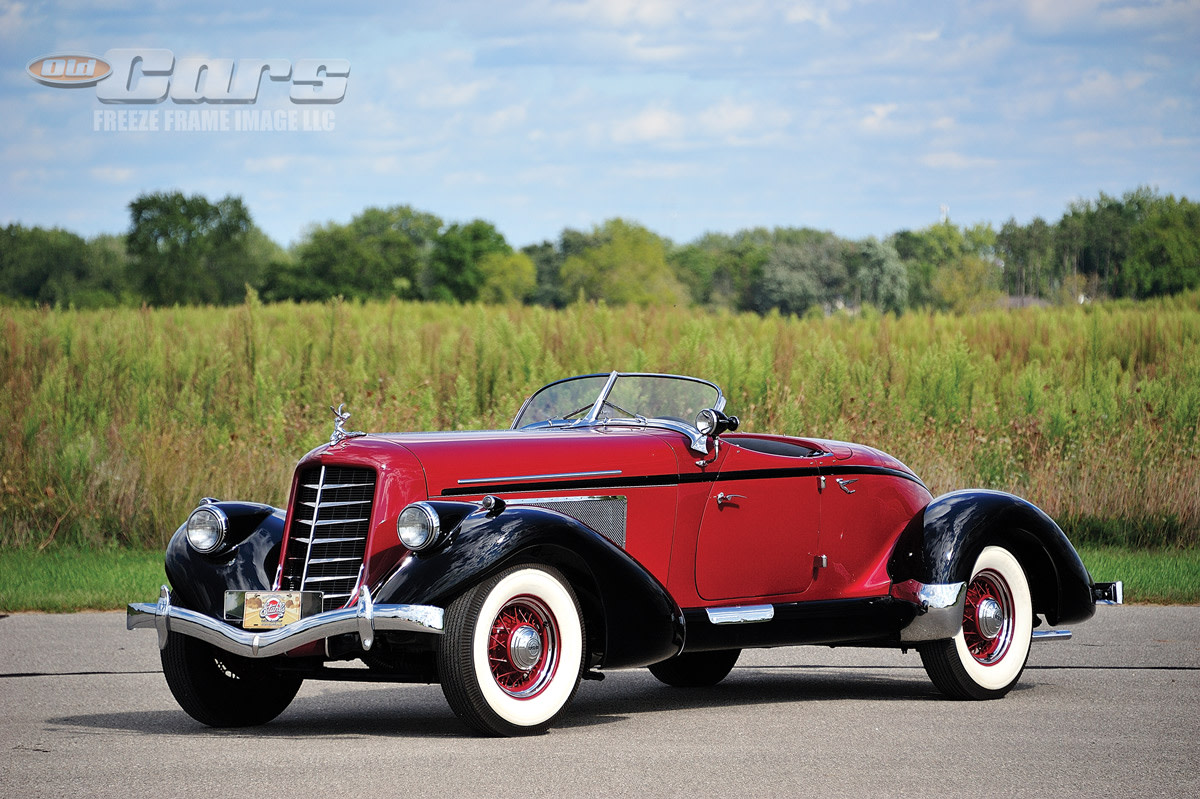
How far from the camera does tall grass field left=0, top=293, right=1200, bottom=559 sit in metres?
14.3

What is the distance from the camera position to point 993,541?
726 centimetres

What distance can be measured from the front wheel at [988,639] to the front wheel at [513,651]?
2224mm

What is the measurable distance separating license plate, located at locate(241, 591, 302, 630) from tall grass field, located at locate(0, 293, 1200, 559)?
846cm

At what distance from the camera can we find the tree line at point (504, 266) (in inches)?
2389

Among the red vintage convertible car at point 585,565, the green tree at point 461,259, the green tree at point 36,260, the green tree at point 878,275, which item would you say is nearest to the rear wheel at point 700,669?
the red vintage convertible car at point 585,565

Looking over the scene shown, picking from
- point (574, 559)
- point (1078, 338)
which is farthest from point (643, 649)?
point (1078, 338)

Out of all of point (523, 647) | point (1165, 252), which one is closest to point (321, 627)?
point (523, 647)

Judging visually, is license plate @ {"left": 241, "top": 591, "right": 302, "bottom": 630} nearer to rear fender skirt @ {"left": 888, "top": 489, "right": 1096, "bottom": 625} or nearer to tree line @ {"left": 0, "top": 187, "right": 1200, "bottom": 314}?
rear fender skirt @ {"left": 888, "top": 489, "right": 1096, "bottom": 625}

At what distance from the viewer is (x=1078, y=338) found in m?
22.3

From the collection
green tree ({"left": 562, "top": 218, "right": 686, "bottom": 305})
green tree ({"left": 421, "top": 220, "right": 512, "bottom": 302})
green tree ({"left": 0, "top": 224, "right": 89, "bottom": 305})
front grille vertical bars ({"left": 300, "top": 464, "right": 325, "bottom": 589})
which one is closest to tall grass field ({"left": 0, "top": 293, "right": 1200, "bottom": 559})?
front grille vertical bars ({"left": 300, "top": 464, "right": 325, "bottom": 589})

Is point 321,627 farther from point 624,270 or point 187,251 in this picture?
point 187,251

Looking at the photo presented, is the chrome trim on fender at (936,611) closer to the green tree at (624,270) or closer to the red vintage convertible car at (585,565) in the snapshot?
the red vintage convertible car at (585,565)

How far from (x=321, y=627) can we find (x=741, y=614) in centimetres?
213

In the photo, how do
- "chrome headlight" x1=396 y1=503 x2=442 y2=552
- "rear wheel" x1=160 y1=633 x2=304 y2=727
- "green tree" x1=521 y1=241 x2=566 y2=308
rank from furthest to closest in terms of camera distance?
"green tree" x1=521 y1=241 x2=566 y2=308 < "rear wheel" x1=160 y1=633 x2=304 y2=727 < "chrome headlight" x1=396 y1=503 x2=442 y2=552
